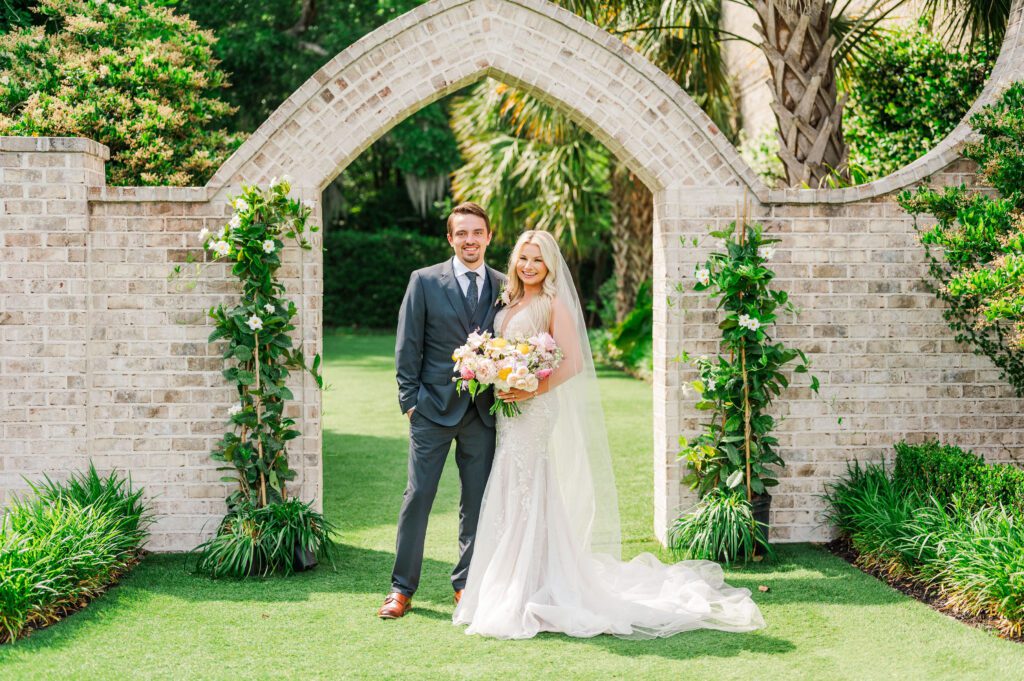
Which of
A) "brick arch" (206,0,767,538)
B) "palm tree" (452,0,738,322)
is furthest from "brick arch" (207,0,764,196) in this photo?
"palm tree" (452,0,738,322)

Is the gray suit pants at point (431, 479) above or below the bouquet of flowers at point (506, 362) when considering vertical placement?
below

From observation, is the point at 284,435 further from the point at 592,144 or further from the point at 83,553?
the point at 592,144

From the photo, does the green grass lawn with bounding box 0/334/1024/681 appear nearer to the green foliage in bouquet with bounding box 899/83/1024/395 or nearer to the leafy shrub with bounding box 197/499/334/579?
the leafy shrub with bounding box 197/499/334/579

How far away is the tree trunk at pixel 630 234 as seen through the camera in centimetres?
1590

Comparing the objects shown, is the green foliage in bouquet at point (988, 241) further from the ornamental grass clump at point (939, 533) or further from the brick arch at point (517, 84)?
the brick arch at point (517, 84)

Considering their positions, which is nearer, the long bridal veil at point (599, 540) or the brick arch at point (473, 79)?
the long bridal veil at point (599, 540)

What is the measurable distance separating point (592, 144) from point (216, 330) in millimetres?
10623

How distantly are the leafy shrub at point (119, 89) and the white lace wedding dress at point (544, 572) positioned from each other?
13.1ft

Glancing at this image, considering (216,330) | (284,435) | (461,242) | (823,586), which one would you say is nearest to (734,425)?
(823,586)

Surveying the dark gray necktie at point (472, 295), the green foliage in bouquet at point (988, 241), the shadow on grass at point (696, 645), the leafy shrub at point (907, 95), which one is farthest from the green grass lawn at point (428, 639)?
the leafy shrub at point (907, 95)

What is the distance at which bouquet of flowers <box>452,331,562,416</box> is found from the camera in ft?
15.7

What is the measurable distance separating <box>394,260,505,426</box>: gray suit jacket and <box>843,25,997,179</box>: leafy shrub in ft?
19.1

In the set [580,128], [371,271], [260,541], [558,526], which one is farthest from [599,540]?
[371,271]

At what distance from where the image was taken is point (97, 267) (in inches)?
241
